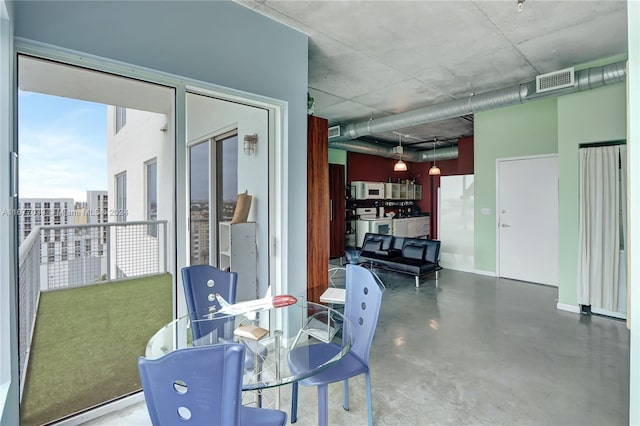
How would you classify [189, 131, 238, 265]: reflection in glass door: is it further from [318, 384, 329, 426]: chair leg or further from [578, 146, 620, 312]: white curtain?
[578, 146, 620, 312]: white curtain

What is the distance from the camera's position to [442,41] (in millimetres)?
3311

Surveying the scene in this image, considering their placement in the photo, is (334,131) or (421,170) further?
(421,170)

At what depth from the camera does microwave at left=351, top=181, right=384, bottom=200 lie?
27.4ft

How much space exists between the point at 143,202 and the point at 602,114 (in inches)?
193

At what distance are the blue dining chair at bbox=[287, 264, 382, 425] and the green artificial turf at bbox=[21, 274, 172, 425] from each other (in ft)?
4.09

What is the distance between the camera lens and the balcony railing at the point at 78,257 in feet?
6.07

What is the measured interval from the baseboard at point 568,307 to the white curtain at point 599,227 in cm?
9

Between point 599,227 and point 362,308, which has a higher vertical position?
point 599,227

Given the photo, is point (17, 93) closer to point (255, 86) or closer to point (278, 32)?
point (255, 86)

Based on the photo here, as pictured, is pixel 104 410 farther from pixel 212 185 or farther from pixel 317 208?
pixel 317 208

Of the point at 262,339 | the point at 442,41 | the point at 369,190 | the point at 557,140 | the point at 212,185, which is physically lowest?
the point at 262,339

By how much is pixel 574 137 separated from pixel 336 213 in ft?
15.5

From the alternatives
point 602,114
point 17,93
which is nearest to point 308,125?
point 17,93

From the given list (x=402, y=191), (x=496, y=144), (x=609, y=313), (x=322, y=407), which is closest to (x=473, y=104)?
(x=496, y=144)
